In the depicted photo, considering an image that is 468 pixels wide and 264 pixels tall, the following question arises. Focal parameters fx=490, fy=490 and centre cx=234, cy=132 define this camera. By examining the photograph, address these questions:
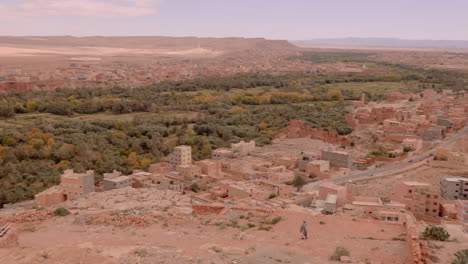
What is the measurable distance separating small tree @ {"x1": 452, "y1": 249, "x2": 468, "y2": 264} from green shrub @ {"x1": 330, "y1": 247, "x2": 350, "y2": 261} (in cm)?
139

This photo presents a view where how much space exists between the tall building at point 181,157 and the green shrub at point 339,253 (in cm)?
1692

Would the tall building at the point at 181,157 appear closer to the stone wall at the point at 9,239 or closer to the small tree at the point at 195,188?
the small tree at the point at 195,188

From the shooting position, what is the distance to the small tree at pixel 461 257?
20.0 ft

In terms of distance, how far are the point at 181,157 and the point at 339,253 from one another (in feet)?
56.1

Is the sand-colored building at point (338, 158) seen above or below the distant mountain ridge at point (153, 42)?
below

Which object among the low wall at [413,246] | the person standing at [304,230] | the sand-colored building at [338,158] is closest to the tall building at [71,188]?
the person standing at [304,230]

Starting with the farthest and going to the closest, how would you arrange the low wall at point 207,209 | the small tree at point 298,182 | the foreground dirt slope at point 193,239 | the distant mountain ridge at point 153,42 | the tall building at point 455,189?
the distant mountain ridge at point 153,42 → the small tree at point 298,182 → the tall building at point 455,189 → the low wall at point 207,209 → the foreground dirt slope at point 193,239

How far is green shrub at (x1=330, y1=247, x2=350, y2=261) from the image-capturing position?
6735mm

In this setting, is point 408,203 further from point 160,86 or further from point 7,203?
point 160,86

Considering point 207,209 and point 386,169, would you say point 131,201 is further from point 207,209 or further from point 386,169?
point 386,169

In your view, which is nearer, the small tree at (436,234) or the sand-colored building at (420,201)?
the small tree at (436,234)

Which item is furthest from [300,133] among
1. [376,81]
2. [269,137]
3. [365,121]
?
[376,81]

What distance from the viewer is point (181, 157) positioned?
77.0 ft

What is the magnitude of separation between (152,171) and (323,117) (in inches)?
747
